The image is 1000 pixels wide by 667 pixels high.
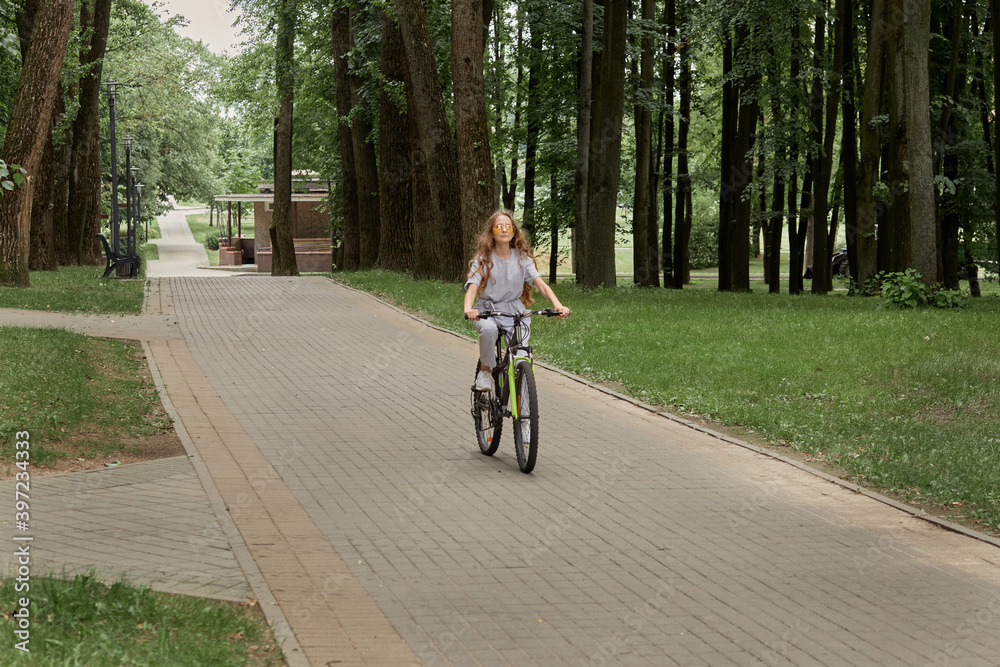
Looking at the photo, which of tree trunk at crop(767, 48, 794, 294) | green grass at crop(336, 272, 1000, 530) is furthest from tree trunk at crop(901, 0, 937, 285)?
tree trunk at crop(767, 48, 794, 294)

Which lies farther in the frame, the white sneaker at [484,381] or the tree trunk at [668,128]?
the tree trunk at [668,128]

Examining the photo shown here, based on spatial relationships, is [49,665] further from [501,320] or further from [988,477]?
[988,477]

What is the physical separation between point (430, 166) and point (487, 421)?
14682 millimetres

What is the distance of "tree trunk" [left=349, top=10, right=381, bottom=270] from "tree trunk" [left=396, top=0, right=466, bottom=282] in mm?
6853

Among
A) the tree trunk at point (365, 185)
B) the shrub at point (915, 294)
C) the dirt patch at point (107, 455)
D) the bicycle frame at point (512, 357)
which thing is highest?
the tree trunk at point (365, 185)

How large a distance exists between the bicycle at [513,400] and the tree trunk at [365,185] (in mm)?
22124

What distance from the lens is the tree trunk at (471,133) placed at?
68.0 feet

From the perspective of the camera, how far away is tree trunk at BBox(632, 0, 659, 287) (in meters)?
28.1

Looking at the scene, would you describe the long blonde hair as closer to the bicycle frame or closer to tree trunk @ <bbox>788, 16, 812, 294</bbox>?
the bicycle frame

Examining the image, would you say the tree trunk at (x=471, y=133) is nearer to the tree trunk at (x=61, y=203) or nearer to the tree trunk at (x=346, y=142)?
the tree trunk at (x=346, y=142)

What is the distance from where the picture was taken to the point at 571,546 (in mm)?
6438

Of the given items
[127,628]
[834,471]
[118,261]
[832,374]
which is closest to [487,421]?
[834,471]

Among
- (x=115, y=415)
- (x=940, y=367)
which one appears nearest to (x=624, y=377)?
(x=940, y=367)

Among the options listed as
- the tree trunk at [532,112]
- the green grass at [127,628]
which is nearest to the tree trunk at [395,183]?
the tree trunk at [532,112]
